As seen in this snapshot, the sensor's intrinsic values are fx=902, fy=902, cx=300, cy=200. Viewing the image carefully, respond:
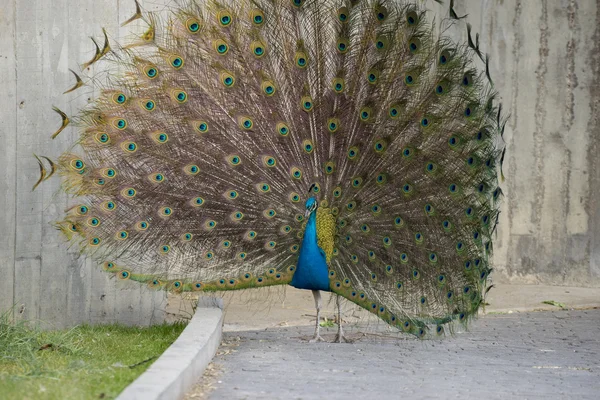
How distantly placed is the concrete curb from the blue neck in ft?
2.44

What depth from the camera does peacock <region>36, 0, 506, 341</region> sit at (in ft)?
23.0

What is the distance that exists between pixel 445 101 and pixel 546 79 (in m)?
4.63

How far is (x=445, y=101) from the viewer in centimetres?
730

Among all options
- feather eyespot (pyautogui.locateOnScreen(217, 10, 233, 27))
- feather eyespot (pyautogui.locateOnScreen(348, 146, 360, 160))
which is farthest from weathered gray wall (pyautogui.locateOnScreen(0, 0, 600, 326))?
feather eyespot (pyautogui.locateOnScreen(217, 10, 233, 27))

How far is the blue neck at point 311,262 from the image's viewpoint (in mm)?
7086

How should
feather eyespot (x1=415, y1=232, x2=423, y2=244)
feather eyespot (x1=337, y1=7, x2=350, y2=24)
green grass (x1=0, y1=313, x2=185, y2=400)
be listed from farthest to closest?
feather eyespot (x1=415, y1=232, x2=423, y2=244) → feather eyespot (x1=337, y1=7, x2=350, y2=24) → green grass (x1=0, y1=313, x2=185, y2=400)

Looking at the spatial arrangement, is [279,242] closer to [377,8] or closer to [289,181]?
[289,181]

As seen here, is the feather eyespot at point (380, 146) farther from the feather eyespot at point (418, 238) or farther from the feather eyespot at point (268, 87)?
the feather eyespot at point (268, 87)

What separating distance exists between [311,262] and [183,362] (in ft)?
7.11

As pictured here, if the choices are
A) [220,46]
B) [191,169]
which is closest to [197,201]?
[191,169]

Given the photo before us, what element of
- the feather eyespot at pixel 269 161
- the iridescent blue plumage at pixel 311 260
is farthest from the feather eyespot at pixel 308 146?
the iridescent blue plumage at pixel 311 260

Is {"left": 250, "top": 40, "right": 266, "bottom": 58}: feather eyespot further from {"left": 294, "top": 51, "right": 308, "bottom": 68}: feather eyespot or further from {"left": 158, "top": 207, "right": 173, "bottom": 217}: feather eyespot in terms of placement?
{"left": 158, "top": 207, "right": 173, "bottom": 217}: feather eyespot

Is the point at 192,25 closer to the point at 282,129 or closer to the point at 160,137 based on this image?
the point at 160,137

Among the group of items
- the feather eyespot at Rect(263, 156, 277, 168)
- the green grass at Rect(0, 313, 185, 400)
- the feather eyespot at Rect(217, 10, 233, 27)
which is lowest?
the green grass at Rect(0, 313, 185, 400)
